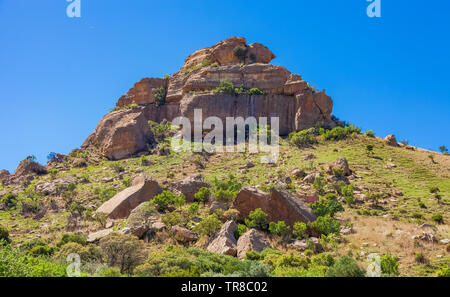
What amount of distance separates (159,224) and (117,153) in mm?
31876

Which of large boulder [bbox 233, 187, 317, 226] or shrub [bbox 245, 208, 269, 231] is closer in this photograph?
shrub [bbox 245, 208, 269, 231]

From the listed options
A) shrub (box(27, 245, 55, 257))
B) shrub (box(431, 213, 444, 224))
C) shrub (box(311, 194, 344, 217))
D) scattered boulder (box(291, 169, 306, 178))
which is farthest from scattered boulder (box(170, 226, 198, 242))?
shrub (box(431, 213, 444, 224))

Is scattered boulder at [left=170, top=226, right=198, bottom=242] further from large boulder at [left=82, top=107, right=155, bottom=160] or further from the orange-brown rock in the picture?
the orange-brown rock

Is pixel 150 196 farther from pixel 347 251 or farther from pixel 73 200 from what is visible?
pixel 347 251

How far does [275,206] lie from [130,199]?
43.3ft

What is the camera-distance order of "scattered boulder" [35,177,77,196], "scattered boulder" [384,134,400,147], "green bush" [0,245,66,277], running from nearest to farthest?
"green bush" [0,245,66,277] < "scattered boulder" [35,177,77,196] < "scattered boulder" [384,134,400,147]

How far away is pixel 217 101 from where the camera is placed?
59.5 metres

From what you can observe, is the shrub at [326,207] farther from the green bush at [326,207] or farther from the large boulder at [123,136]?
the large boulder at [123,136]

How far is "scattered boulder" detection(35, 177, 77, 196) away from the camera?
4303 centimetres

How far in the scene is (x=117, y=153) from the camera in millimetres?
54500

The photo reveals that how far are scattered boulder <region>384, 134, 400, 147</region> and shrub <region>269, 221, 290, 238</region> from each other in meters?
32.5

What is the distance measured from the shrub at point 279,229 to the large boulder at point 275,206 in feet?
4.74

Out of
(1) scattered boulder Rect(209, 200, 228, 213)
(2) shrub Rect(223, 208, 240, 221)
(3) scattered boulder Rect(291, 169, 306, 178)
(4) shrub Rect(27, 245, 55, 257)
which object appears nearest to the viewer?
(4) shrub Rect(27, 245, 55, 257)
